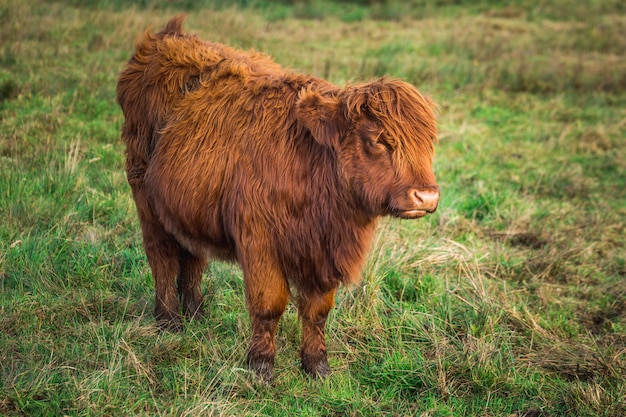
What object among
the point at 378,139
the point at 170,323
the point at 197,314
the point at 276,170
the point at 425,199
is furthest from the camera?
the point at 197,314

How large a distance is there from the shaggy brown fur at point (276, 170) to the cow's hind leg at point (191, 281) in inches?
9.9

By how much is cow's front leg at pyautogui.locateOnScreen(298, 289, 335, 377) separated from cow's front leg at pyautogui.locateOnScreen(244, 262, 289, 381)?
0.57 ft

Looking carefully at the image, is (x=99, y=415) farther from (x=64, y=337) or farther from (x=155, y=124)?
(x=155, y=124)

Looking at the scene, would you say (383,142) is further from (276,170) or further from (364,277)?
(364,277)

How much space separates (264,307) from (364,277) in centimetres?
112

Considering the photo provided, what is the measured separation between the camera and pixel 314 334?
351 centimetres

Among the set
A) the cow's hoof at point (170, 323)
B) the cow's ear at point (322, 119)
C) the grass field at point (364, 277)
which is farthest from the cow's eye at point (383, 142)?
the cow's hoof at point (170, 323)

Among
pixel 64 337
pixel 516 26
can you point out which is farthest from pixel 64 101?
pixel 516 26

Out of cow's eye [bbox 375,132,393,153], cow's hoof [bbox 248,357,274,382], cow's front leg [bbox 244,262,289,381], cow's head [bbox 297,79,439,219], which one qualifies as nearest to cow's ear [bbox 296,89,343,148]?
cow's head [bbox 297,79,439,219]

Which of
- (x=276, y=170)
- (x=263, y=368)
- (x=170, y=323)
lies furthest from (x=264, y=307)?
(x=170, y=323)

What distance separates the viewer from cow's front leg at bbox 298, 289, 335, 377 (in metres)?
3.43

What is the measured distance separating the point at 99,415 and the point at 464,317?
83.6 inches

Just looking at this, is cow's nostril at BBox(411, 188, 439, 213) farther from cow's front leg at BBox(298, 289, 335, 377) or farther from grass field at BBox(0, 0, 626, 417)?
grass field at BBox(0, 0, 626, 417)

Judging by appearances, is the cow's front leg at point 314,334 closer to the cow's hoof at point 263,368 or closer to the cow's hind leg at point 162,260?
the cow's hoof at point 263,368
